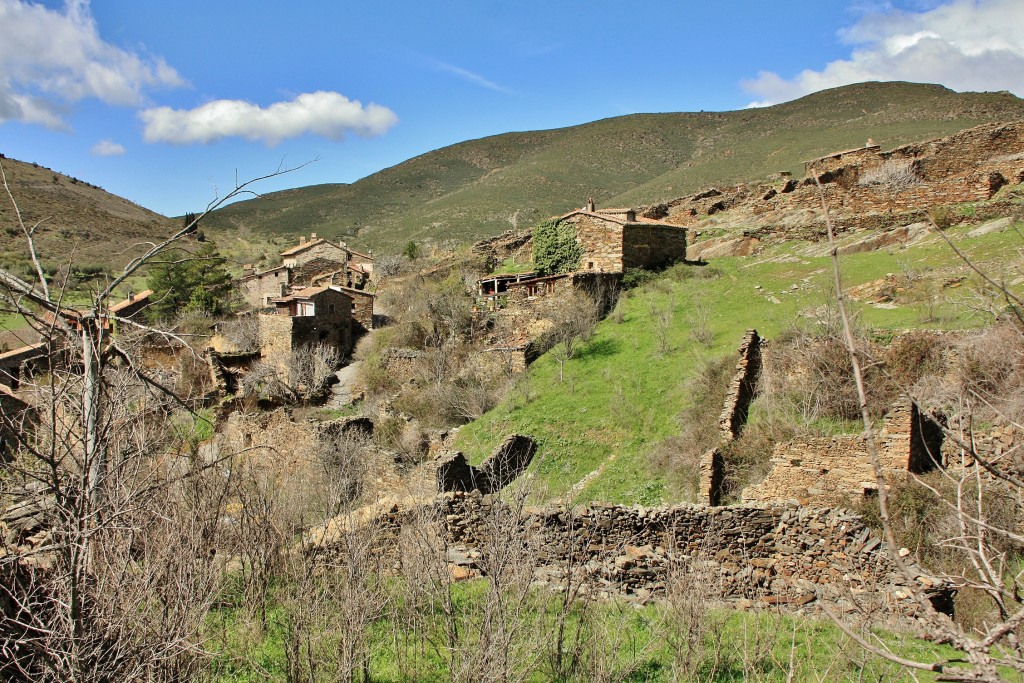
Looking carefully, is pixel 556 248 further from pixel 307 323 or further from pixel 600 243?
pixel 307 323

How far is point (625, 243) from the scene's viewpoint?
23625 mm

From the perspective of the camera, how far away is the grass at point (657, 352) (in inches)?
530

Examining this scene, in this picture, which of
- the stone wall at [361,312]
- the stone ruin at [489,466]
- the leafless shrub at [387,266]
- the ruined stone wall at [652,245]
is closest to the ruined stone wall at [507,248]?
the leafless shrub at [387,266]

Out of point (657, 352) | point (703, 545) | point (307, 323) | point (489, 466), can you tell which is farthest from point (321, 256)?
point (703, 545)

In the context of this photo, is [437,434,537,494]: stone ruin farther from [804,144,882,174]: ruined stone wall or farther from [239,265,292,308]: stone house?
[239,265,292,308]: stone house

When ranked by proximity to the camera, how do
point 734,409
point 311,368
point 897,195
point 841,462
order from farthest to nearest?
point 311,368 → point 897,195 → point 734,409 → point 841,462

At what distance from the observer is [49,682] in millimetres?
3881

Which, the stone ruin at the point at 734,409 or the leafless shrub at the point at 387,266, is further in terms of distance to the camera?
the leafless shrub at the point at 387,266

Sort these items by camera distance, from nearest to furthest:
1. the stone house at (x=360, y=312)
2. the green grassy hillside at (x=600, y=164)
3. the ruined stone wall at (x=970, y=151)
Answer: the ruined stone wall at (x=970, y=151)
the stone house at (x=360, y=312)
the green grassy hillside at (x=600, y=164)

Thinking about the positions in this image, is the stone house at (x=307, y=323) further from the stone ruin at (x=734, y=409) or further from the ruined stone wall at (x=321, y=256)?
the stone ruin at (x=734, y=409)

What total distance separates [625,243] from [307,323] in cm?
1231

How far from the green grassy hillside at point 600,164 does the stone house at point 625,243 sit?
910 inches

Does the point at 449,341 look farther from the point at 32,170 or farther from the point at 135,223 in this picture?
the point at 32,170

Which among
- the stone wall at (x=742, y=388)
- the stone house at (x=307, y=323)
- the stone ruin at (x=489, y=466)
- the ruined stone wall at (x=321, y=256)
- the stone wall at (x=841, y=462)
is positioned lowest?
the stone ruin at (x=489, y=466)
